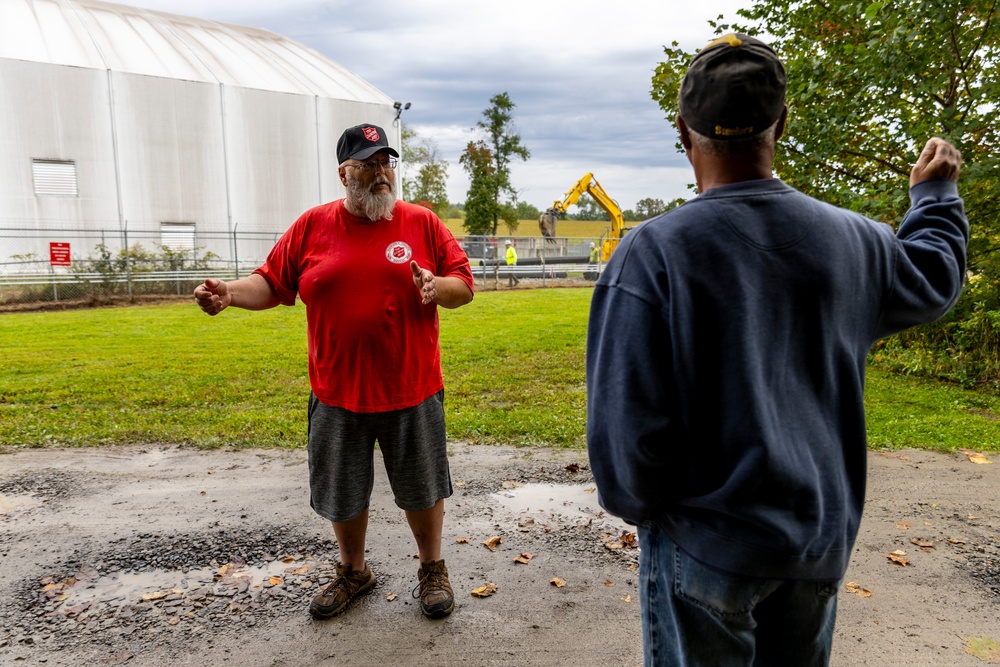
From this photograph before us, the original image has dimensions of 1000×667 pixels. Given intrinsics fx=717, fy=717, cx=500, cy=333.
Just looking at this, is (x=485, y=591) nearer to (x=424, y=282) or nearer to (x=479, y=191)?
(x=424, y=282)

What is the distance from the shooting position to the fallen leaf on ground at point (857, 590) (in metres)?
3.70

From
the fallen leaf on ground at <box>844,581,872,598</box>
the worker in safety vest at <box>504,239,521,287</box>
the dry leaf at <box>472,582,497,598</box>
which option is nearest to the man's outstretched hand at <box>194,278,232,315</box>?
the dry leaf at <box>472,582,497,598</box>

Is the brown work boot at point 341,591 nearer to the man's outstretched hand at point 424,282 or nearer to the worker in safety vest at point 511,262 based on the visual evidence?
the man's outstretched hand at point 424,282

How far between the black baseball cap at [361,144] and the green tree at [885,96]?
5220 millimetres

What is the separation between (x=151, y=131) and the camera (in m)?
26.6

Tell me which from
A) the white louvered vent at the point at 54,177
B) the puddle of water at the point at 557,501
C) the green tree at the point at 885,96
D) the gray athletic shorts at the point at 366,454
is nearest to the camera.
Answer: the gray athletic shorts at the point at 366,454

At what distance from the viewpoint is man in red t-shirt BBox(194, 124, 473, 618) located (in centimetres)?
332

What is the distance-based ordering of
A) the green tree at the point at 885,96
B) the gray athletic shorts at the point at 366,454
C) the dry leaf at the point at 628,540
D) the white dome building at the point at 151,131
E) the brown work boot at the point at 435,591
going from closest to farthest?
the gray athletic shorts at the point at 366,454 < the brown work boot at the point at 435,591 < the dry leaf at the point at 628,540 < the green tree at the point at 885,96 < the white dome building at the point at 151,131

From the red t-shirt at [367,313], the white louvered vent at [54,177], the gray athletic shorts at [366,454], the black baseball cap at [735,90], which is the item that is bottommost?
the gray athletic shorts at [366,454]

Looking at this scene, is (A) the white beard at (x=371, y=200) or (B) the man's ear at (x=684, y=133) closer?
(B) the man's ear at (x=684, y=133)

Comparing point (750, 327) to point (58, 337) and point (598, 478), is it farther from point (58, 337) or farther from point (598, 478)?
point (58, 337)

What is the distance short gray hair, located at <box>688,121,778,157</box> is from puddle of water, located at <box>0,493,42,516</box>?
5247 mm

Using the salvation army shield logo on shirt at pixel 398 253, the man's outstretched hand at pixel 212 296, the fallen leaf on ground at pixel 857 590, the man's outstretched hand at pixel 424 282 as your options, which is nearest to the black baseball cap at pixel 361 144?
the salvation army shield logo on shirt at pixel 398 253

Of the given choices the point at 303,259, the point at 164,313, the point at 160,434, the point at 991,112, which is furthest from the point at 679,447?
the point at 164,313
